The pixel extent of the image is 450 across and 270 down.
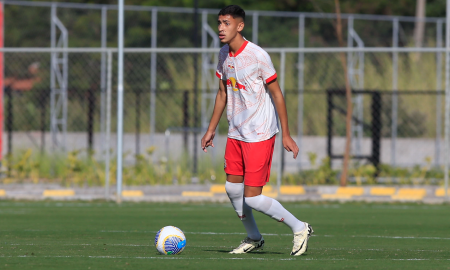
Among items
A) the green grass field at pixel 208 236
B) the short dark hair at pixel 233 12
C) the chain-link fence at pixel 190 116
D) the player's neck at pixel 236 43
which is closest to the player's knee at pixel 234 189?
the green grass field at pixel 208 236

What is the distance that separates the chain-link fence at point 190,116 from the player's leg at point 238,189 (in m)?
9.09

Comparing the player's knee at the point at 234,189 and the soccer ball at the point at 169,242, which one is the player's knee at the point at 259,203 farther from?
the soccer ball at the point at 169,242

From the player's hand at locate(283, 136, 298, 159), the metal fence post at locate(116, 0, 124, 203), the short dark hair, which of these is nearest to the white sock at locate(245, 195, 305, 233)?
the player's hand at locate(283, 136, 298, 159)

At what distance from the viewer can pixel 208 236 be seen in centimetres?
855

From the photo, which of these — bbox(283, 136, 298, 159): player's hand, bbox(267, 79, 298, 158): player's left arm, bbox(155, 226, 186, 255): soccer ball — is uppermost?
bbox(267, 79, 298, 158): player's left arm

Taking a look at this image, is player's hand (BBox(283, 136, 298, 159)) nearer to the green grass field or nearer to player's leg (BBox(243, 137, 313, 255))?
player's leg (BBox(243, 137, 313, 255))

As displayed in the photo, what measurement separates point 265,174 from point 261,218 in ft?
13.9

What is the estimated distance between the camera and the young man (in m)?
6.63

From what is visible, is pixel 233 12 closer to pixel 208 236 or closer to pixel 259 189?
pixel 259 189

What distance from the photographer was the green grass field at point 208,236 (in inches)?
242

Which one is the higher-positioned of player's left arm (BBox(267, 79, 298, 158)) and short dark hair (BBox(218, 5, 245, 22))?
short dark hair (BBox(218, 5, 245, 22))

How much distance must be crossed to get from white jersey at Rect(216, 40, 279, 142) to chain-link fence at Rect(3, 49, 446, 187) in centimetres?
931

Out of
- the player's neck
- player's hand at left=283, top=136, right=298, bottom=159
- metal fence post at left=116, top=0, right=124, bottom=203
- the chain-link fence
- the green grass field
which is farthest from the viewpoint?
the chain-link fence

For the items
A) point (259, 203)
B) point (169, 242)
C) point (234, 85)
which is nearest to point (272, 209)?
point (259, 203)
